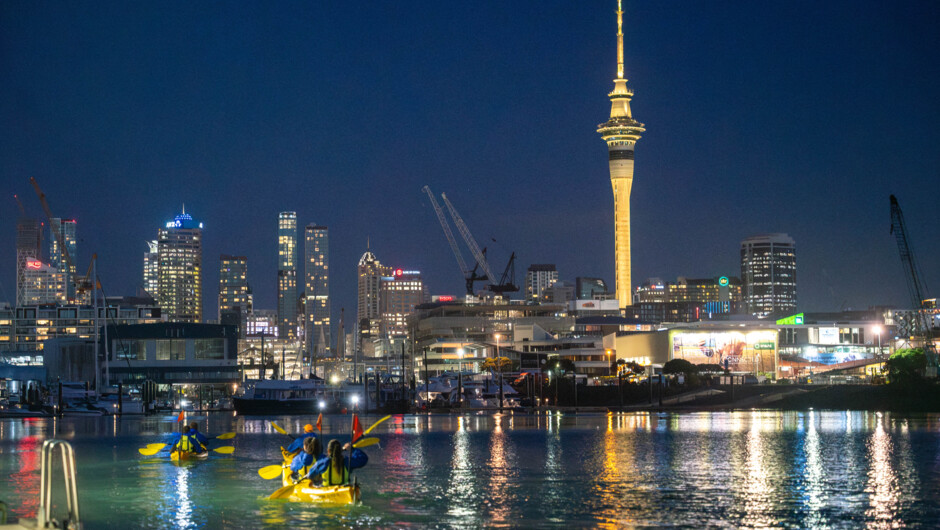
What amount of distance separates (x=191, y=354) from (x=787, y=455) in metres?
148

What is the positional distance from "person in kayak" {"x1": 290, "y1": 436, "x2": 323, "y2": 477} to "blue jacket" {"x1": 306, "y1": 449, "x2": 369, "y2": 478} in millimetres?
378

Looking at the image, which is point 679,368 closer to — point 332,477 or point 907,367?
point 907,367

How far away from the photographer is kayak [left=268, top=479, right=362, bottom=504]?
4338 centimetres

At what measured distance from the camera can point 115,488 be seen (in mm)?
53125

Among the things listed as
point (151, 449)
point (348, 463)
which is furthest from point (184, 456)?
point (348, 463)

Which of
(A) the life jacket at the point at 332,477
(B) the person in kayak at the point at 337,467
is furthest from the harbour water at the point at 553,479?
(B) the person in kayak at the point at 337,467

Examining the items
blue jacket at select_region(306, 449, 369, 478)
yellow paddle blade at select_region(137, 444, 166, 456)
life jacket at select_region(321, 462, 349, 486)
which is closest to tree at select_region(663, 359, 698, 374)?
yellow paddle blade at select_region(137, 444, 166, 456)

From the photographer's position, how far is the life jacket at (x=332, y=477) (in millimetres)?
42969

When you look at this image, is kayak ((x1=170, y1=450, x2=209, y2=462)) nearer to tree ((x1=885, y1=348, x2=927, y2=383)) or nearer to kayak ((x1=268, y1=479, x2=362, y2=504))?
kayak ((x1=268, y1=479, x2=362, y2=504))

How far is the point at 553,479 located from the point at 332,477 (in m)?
15.8

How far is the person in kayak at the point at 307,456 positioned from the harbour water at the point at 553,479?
4.81ft

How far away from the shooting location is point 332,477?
141ft

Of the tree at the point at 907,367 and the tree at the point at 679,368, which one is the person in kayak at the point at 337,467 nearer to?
the tree at the point at 907,367

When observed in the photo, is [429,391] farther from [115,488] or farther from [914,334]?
[115,488]
